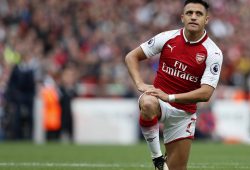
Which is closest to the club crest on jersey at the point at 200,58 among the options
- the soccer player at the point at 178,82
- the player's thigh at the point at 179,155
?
the soccer player at the point at 178,82

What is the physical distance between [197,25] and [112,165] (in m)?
4.13

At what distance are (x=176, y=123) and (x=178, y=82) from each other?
473 millimetres

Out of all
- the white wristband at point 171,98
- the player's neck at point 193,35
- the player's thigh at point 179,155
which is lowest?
the player's thigh at point 179,155

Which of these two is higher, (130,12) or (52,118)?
(130,12)

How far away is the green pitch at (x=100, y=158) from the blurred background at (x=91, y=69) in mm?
2514

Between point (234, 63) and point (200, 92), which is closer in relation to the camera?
point (200, 92)

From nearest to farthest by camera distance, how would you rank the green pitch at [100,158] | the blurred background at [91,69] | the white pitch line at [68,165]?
the green pitch at [100,158]
the white pitch line at [68,165]
the blurred background at [91,69]

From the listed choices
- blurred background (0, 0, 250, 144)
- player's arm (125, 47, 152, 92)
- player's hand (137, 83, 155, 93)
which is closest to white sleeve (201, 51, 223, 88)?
player's hand (137, 83, 155, 93)

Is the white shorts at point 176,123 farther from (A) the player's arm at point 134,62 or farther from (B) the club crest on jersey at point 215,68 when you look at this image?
(B) the club crest on jersey at point 215,68

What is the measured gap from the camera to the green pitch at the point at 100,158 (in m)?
12.3

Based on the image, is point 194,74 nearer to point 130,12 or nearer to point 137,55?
point 137,55

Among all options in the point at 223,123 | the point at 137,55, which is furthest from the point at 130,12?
the point at 137,55

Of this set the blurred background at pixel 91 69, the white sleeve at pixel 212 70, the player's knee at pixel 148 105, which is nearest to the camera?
the player's knee at pixel 148 105

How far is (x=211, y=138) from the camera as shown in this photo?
73.5 ft
